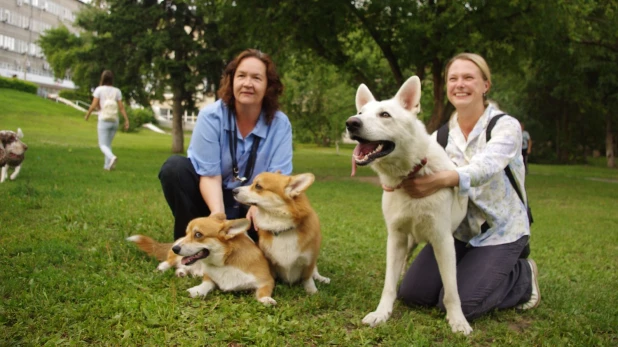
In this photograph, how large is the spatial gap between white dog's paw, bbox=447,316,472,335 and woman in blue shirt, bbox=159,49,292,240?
1.86 m

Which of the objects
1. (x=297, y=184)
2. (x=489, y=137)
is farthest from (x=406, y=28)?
(x=297, y=184)

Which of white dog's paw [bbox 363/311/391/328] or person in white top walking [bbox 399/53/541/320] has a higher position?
person in white top walking [bbox 399/53/541/320]

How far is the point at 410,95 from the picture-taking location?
337 centimetres

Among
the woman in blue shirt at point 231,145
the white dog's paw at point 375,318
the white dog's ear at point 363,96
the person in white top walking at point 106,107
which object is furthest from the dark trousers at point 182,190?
the person in white top walking at point 106,107

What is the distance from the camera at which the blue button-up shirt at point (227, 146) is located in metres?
4.32

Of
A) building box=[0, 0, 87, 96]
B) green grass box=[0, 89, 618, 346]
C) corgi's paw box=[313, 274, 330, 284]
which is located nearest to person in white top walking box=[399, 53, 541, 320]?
green grass box=[0, 89, 618, 346]

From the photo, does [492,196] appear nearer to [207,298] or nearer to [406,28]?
[207,298]

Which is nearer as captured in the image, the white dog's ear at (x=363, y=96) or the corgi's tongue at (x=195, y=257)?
the white dog's ear at (x=363, y=96)

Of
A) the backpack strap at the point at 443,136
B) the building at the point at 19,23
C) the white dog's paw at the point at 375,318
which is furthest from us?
the building at the point at 19,23

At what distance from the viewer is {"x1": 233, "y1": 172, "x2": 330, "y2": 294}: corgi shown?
376 centimetres

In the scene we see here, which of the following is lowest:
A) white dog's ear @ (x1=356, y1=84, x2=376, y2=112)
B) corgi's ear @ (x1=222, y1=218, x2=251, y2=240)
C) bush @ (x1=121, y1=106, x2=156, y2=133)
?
bush @ (x1=121, y1=106, x2=156, y2=133)

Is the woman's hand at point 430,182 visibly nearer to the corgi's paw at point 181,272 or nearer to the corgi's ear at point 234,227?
the corgi's ear at point 234,227

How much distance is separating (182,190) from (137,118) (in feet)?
126

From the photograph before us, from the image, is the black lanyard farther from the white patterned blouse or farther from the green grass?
the white patterned blouse
